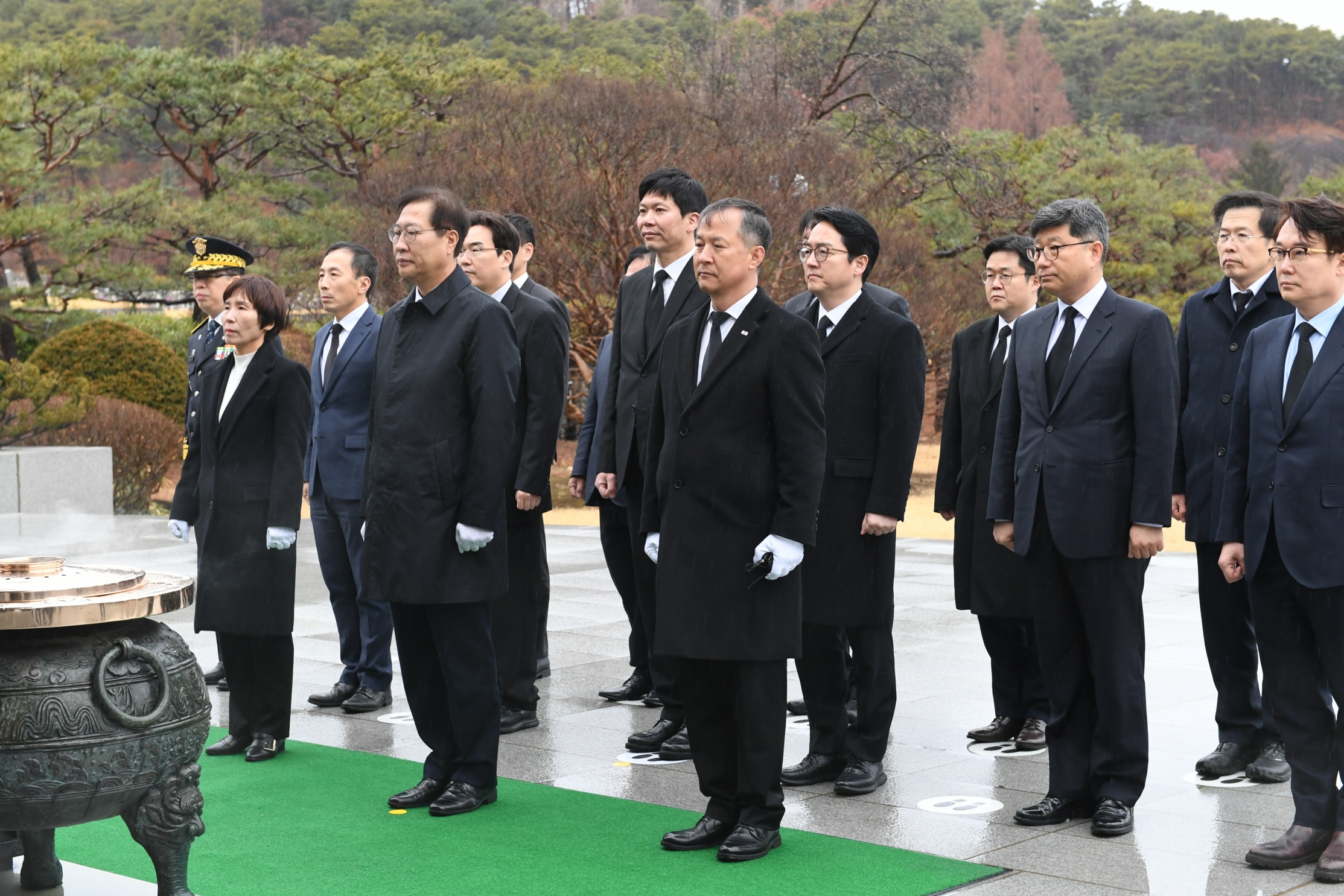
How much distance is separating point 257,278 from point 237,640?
1393 mm

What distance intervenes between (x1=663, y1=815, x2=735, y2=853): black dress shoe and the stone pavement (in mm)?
204

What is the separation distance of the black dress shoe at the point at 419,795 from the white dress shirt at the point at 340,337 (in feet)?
7.70

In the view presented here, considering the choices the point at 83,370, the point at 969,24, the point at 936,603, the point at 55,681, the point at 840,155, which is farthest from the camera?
the point at 969,24

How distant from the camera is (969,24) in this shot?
65188 mm

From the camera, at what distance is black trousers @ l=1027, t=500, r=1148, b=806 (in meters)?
4.48

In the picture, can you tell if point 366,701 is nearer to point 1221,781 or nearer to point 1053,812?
point 1053,812

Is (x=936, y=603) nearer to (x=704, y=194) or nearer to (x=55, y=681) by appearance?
(x=704, y=194)

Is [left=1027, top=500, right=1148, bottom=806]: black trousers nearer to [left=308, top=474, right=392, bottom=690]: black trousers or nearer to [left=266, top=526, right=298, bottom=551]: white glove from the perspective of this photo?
[left=266, top=526, right=298, bottom=551]: white glove

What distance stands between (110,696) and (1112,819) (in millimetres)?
2893

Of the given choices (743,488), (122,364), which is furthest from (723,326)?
(122,364)

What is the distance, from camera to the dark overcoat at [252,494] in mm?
5375

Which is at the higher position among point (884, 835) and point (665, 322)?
point (665, 322)

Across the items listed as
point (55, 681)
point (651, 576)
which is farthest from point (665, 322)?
point (55, 681)

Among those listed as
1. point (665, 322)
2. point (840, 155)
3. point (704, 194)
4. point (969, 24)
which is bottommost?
point (665, 322)
